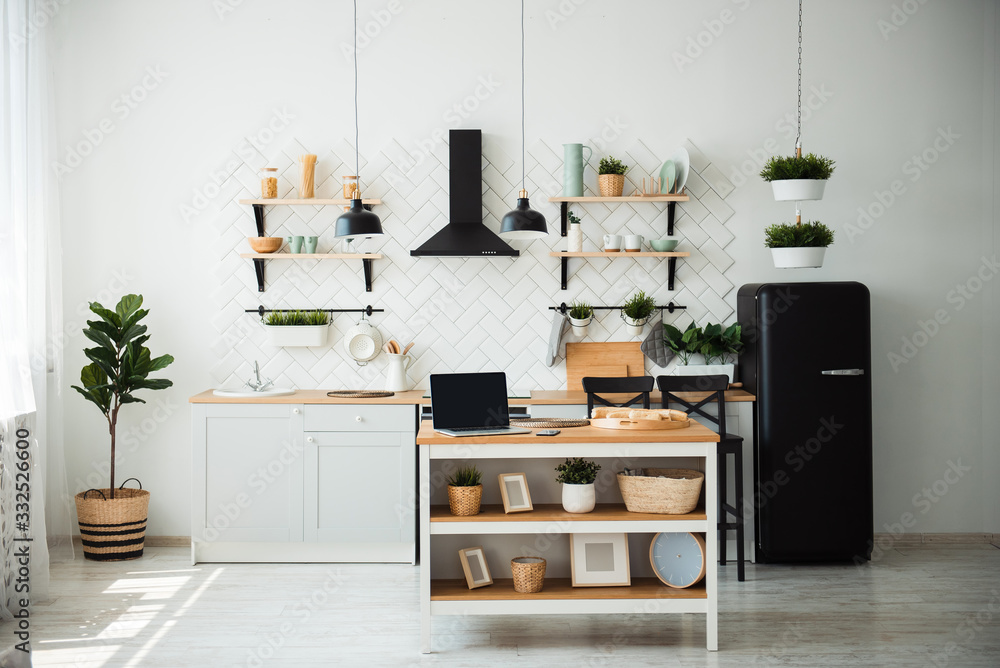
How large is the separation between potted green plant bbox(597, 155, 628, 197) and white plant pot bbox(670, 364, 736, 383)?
1092 millimetres

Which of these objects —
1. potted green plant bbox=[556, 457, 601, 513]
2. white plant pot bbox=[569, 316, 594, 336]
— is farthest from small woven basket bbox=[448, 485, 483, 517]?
white plant pot bbox=[569, 316, 594, 336]

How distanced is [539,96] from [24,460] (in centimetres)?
340

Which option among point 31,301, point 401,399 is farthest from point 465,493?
point 31,301

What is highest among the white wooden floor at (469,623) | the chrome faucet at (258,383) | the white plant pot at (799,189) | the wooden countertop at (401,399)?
the white plant pot at (799,189)

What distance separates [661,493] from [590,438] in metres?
0.41

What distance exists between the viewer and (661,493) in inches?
133

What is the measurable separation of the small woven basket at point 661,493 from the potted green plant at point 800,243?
170 centimetres

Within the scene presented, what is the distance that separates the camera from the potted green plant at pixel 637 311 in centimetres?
496

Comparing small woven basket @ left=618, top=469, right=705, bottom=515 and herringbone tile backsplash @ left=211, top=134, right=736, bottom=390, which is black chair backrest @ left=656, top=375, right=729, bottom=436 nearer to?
herringbone tile backsplash @ left=211, top=134, right=736, bottom=390

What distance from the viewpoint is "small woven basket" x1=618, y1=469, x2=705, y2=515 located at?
3365 millimetres

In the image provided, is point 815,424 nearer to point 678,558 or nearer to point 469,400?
point 678,558

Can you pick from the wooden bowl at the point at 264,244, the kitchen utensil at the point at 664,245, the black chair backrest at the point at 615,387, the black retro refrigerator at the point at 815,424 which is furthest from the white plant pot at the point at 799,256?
the wooden bowl at the point at 264,244

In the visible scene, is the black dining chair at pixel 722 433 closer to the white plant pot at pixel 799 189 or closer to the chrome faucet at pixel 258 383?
the white plant pot at pixel 799 189

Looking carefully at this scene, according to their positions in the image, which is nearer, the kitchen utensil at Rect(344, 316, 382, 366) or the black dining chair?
the black dining chair
